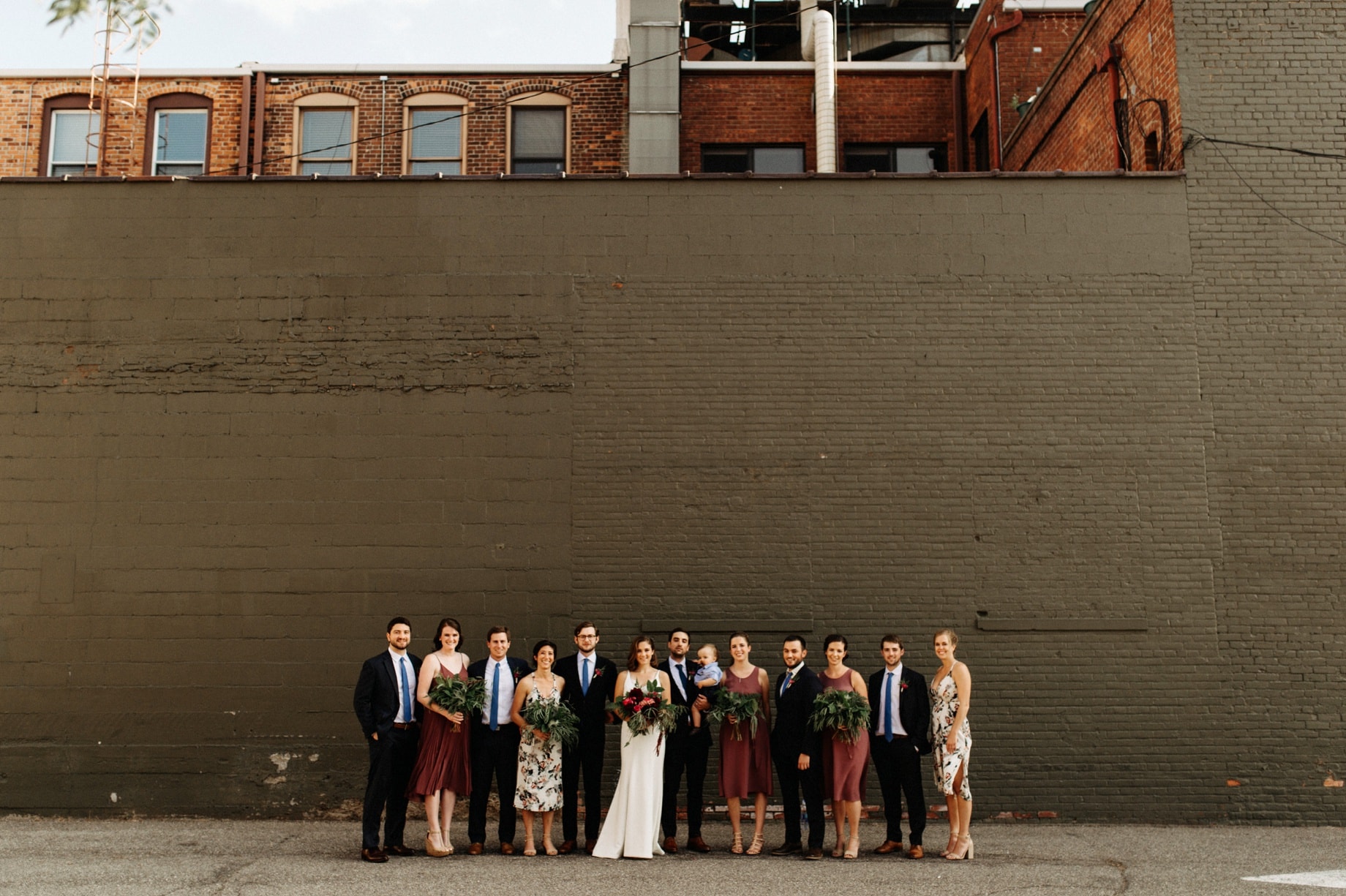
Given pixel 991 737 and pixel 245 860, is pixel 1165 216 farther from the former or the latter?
pixel 245 860

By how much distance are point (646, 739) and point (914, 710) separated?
6.78 feet

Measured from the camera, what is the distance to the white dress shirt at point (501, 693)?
338 inches

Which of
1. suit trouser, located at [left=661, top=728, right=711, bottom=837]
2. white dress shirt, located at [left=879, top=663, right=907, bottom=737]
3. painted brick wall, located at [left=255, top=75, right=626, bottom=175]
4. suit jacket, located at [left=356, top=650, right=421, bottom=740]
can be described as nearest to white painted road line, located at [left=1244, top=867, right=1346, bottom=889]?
white dress shirt, located at [left=879, top=663, right=907, bottom=737]

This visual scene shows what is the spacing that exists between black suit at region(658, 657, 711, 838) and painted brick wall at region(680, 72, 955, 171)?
1149 cm

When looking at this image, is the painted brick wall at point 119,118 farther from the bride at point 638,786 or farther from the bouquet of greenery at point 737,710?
the bouquet of greenery at point 737,710

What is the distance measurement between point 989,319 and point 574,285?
392cm

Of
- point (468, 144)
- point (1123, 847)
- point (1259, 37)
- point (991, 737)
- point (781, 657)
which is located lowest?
point (1123, 847)

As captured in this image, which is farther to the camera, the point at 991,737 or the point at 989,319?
the point at 989,319

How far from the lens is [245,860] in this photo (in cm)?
809

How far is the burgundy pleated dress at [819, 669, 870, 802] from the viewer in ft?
27.6

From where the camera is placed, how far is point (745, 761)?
8.59m

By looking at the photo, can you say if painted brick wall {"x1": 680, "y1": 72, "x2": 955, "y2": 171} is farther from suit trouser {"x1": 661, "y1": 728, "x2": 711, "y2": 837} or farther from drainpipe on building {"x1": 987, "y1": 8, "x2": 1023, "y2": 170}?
suit trouser {"x1": 661, "y1": 728, "x2": 711, "y2": 837}

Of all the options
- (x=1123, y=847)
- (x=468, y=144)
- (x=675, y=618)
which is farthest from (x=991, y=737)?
(x=468, y=144)

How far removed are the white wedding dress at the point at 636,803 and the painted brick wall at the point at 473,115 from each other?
11.6 metres
